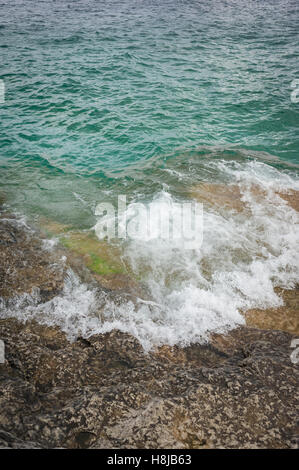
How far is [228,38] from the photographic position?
2033cm

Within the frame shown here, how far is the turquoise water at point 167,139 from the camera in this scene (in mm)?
5598

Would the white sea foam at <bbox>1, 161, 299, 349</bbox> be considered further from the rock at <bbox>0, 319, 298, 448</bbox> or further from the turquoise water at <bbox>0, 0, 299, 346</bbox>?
the rock at <bbox>0, 319, 298, 448</bbox>

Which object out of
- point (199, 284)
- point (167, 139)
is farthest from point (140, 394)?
point (167, 139)

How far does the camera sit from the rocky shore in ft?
8.63

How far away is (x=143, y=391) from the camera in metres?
3.07

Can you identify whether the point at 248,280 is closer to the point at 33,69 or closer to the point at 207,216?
the point at 207,216

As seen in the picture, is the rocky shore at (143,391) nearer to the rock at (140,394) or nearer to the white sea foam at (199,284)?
the rock at (140,394)

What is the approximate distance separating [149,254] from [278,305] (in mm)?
2611

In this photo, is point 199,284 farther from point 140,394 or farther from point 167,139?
point 167,139

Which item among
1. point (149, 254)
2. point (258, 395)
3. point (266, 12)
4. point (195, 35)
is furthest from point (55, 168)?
point (266, 12)

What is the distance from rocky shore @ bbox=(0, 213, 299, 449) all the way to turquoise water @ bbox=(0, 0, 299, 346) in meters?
0.48

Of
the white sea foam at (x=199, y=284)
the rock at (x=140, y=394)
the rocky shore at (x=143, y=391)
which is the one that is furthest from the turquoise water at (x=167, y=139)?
the rock at (x=140, y=394)

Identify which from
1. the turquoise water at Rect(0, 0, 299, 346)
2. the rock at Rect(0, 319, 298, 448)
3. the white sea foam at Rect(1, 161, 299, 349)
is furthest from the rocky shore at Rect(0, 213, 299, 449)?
the turquoise water at Rect(0, 0, 299, 346)

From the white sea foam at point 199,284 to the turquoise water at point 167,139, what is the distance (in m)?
0.03
